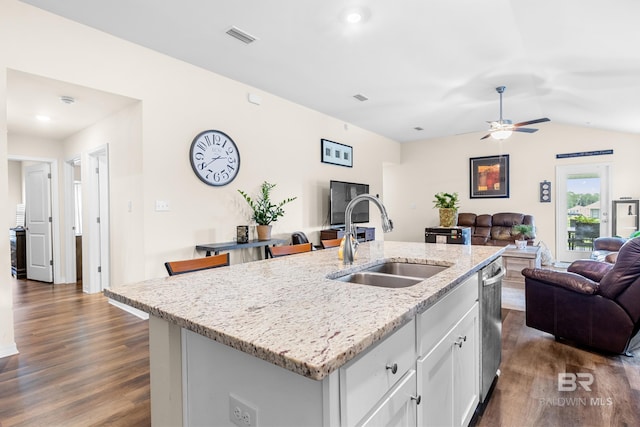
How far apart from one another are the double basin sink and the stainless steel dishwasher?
29 centimetres

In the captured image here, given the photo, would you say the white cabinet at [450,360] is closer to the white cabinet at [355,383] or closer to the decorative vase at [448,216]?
the white cabinet at [355,383]

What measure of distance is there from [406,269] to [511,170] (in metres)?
6.38

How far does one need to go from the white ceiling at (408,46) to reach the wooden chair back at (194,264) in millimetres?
2074

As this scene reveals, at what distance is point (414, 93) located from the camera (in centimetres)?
469

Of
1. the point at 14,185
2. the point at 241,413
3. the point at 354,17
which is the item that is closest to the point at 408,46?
the point at 354,17

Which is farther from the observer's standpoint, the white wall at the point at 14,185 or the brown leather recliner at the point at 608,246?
the white wall at the point at 14,185

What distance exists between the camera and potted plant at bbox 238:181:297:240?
13.7ft

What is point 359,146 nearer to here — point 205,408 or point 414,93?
point 414,93

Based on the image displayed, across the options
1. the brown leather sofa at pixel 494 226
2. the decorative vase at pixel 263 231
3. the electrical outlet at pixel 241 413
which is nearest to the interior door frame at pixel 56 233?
the decorative vase at pixel 263 231

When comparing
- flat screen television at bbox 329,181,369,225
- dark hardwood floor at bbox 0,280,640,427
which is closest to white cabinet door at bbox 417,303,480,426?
dark hardwood floor at bbox 0,280,640,427

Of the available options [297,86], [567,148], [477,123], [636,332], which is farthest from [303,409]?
[567,148]

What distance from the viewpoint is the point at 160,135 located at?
11.3 feet

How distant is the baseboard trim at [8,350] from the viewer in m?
2.59

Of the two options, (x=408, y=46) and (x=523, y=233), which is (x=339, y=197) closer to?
(x=408, y=46)
